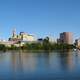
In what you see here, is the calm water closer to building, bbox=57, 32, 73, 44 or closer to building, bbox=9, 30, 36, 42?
building, bbox=9, 30, 36, 42

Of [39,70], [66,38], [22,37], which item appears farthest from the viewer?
[66,38]

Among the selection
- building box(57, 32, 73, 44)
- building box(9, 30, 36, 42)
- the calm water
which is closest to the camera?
the calm water

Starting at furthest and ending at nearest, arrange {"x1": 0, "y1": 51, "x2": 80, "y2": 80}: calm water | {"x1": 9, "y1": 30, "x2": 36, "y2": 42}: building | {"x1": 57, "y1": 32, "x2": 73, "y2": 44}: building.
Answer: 1. {"x1": 57, "y1": 32, "x2": 73, "y2": 44}: building
2. {"x1": 9, "y1": 30, "x2": 36, "y2": 42}: building
3. {"x1": 0, "y1": 51, "x2": 80, "y2": 80}: calm water

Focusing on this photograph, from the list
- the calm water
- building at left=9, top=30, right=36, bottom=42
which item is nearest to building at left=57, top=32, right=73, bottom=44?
building at left=9, top=30, right=36, bottom=42

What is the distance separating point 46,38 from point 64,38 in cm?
3525

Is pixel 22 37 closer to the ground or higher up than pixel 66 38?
higher up

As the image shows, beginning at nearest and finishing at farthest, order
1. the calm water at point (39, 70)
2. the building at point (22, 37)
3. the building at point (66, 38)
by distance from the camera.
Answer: the calm water at point (39, 70), the building at point (22, 37), the building at point (66, 38)

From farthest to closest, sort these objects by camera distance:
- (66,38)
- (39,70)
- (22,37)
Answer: (66,38)
(22,37)
(39,70)

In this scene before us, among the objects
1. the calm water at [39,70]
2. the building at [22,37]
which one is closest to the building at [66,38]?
the building at [22,37]

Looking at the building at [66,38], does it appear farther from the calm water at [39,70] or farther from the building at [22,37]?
the calm water at [39,70]

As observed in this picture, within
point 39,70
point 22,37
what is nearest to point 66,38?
point 22,37

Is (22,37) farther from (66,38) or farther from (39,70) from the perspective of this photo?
(39,70)

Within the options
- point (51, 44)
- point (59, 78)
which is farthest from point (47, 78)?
point (51, 44)

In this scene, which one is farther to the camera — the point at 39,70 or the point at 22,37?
the point at 22,37
